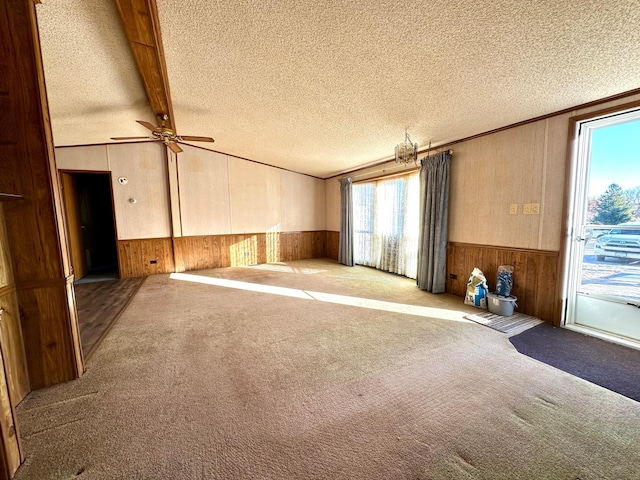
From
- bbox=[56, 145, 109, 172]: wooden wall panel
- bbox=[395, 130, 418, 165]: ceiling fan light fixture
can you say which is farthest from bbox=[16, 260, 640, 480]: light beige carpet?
bbox=[56, 145, 109, 172]: wooden wall panel

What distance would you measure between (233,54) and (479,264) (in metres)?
3.68

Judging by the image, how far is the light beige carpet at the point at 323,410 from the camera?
3.93ft

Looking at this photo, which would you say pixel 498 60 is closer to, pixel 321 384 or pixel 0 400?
pixel 321 384

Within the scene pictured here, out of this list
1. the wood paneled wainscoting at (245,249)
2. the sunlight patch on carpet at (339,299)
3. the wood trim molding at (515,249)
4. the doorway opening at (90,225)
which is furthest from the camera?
the wood paneled wainscoting at (245,249)

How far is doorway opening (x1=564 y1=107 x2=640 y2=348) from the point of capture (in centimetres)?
231

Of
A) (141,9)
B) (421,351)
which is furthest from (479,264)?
(141,9)

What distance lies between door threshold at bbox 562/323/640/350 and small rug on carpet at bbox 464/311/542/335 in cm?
28

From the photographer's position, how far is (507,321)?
278 cm

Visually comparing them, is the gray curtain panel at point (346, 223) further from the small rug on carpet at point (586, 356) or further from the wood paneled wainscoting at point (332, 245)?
the small rug on carpet at point (586, 356)

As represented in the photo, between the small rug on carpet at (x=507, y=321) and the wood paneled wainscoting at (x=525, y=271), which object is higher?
the wood paneled wainscoting at (x=525, y=271)

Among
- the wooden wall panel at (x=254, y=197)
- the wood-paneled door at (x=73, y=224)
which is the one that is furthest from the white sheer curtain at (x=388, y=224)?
the wood-paneled door at (x=73, y=224)

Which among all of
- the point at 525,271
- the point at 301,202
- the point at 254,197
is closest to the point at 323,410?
the point at 525,271

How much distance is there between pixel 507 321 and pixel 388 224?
2.77m

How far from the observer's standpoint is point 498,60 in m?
1.89
